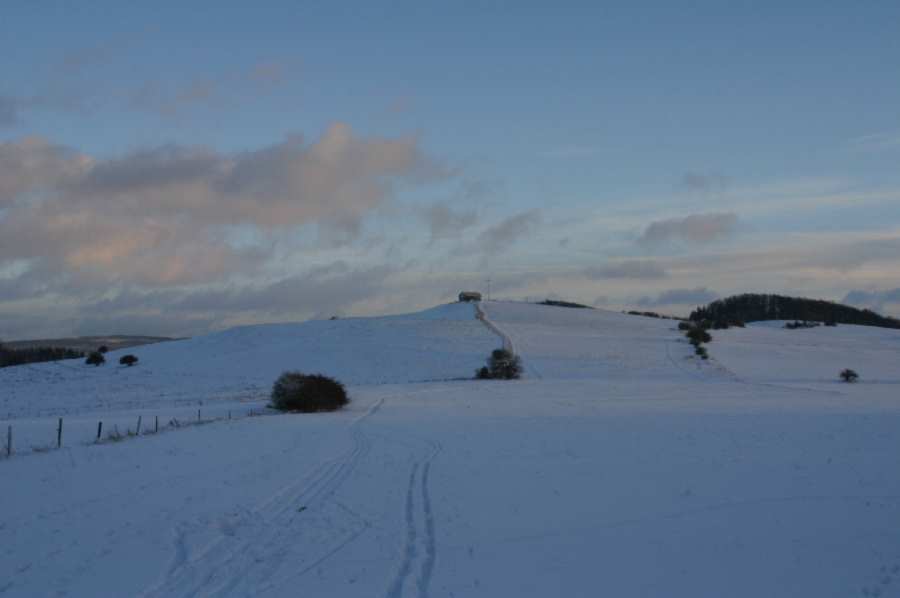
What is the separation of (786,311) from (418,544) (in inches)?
4120

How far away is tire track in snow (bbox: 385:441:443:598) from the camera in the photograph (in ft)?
29.0

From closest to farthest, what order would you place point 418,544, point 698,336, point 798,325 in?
point 418,544 < point 698,336 < point 798,325

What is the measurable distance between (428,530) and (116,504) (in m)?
5.45

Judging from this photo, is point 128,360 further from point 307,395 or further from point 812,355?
point 812,355

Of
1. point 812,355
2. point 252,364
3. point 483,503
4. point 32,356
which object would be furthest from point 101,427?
point 32,356

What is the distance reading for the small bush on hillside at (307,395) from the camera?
1302 inches

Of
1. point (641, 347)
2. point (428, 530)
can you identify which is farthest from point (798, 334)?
point (428, 530)

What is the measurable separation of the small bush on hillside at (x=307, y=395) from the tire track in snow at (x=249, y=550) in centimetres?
1841

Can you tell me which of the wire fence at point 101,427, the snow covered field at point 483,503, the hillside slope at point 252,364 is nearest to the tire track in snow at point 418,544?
the snow covered field at point 483,503

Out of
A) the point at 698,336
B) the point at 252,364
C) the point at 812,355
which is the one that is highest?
the point at 698,336

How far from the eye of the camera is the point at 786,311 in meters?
105

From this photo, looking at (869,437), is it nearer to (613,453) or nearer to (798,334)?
(613,453)

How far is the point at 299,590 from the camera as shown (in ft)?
28.7

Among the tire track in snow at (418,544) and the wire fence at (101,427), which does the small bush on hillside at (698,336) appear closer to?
the wire fence at (101,427)
